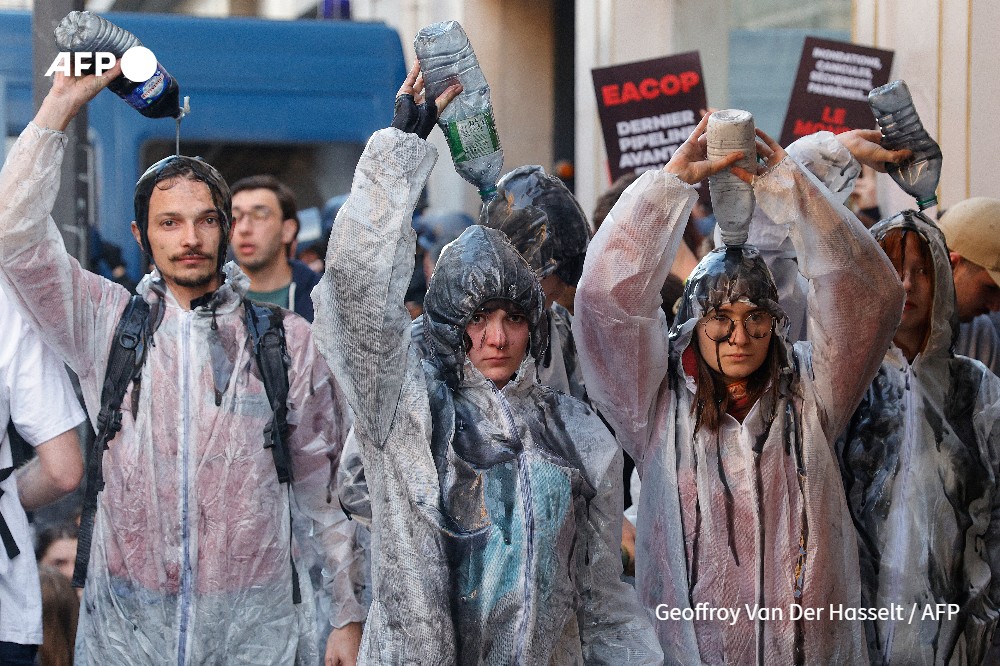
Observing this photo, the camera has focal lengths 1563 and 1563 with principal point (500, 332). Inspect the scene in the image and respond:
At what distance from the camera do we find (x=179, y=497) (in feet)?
12.6

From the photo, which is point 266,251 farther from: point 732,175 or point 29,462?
point 732,175

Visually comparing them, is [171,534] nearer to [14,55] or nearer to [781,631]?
[781,631]

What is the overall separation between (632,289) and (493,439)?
0.57 metres

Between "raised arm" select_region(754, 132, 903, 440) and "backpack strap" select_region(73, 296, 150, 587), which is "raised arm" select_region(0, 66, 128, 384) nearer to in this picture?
"backpack strap" select_region(73, 296, 150, 587)

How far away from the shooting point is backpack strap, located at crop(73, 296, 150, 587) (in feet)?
12.6

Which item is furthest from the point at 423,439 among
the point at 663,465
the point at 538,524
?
A: the point at 663,465

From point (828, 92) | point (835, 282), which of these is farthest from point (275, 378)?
point (828, 92)

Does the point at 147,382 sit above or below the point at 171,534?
above

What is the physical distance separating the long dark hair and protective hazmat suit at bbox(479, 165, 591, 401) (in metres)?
0.55

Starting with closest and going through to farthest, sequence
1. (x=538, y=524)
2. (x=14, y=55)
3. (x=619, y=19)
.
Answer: (x=538, y=524) < (x=14, y=55) < (x=619, y=19)

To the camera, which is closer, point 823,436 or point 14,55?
point 823,436

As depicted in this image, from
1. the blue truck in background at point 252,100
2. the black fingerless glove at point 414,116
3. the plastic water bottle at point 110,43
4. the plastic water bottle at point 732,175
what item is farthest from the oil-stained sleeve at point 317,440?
the blue truck in background at point 252,100

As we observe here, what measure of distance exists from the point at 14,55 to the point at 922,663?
21.3ft

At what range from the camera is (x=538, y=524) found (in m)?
3.19
